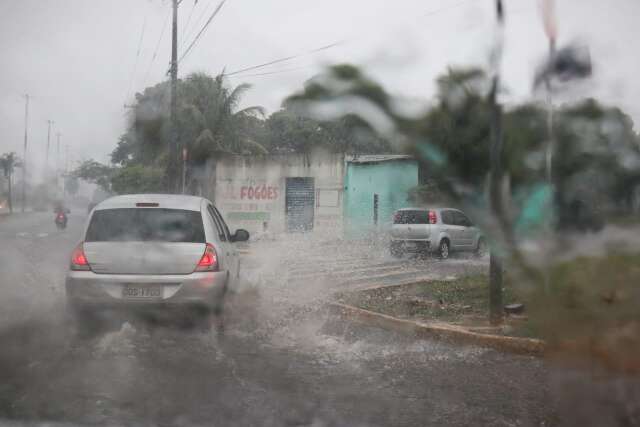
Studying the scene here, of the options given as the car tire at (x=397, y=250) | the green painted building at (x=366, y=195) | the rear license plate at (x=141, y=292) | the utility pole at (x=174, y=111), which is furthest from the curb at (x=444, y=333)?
the green painted building at (x=366, y=195)

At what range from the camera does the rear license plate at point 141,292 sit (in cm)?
600

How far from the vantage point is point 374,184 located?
77.4 ft

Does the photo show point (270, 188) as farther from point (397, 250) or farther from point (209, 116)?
point (397, 250)

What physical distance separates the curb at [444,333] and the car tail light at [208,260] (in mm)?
2101

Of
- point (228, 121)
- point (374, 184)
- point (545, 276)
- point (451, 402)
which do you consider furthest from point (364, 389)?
point (228, 121)

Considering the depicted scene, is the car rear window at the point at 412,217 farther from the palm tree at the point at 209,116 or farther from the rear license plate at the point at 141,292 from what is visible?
the rear license plate at the point at 141,292

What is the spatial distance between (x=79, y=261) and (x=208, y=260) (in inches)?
48.8

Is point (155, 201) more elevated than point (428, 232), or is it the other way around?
point (155, 201)

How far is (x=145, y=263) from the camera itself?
6078 millimetres

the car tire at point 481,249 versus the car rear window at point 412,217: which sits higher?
the car rear window at point 412,217

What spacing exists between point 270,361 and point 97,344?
5.29 feet

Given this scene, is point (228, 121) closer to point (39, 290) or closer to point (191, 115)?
point (191, 115)

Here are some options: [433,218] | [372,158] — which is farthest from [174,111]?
[433,218]

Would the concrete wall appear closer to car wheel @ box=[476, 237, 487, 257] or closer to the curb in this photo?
car wheel @ box=[476, 237, 487, 257]
